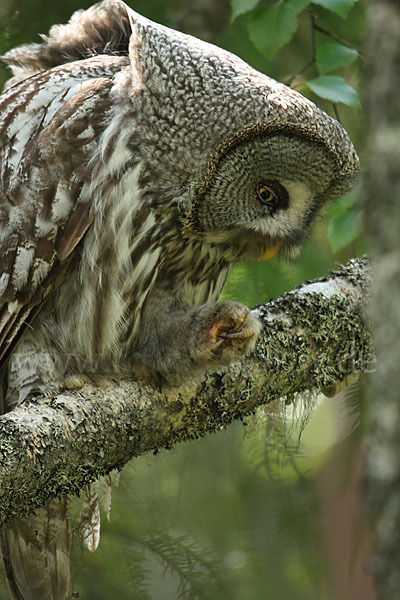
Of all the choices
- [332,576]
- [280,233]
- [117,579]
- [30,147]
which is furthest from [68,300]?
[332,576]

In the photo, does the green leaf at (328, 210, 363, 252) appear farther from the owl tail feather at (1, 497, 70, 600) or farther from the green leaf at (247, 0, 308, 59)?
the owl tail feather at (1, 497, 70, 600)

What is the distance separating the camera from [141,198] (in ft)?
8.78

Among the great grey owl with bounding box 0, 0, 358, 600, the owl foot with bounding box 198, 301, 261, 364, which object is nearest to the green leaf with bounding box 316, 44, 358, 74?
the great grey owl with bounding box 0, 0, 358, 600

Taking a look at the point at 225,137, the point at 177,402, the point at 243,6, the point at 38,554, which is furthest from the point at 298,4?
the point at 38,554

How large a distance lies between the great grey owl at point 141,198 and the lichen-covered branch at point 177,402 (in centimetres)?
15

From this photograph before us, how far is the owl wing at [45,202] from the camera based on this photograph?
8.63 feet

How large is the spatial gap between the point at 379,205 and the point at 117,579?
2.33m

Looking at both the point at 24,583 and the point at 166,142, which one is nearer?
the point at 166,142

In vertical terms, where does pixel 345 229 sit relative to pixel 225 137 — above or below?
below

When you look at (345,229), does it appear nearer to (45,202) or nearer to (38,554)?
(45,202)

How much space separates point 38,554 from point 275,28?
225 centimetres

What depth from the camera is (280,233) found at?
2.81 metres

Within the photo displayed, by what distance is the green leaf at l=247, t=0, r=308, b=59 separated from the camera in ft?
10.0

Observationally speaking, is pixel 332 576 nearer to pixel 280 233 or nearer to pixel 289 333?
pixel 289 333
